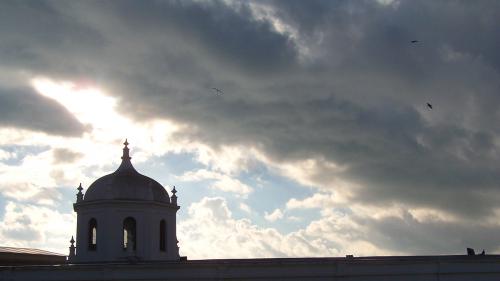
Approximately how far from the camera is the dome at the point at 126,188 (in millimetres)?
40062

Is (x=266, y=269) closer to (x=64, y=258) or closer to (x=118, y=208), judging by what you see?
(x=118, y=208)

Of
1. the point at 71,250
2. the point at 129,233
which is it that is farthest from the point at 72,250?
the point at 129,233

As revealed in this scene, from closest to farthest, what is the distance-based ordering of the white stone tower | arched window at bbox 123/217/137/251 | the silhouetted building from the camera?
the silhouetted building → the white stone tower → arched window at bbox 123/217/137/251

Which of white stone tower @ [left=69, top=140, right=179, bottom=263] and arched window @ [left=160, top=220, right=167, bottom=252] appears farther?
arched window @ [left=160, top=220, right=167, bottom=252]

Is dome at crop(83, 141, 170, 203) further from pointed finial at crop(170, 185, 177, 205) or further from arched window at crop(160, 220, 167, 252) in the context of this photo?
arched window at crop(160, 220, 167, 252)

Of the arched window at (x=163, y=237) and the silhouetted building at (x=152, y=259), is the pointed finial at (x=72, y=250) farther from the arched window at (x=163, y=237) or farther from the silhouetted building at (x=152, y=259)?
the arched window at (x=163, y=237)

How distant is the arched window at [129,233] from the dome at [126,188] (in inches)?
50.5

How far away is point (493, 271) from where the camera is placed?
3569 cm

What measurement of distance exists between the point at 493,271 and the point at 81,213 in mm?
21682

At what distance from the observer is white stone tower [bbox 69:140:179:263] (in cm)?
3947

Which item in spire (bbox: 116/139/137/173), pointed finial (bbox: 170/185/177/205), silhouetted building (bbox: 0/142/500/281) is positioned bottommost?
silhouetted building (bbox: 0/142/500/281)

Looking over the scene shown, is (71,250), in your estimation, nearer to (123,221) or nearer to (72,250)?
(72,250)

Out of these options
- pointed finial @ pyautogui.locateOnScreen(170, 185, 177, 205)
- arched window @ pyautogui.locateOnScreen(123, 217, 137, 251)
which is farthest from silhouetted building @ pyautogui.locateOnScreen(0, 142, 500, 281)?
pointed finial @ pyautogui.locateOnScreen(170, 185, 177, 205)

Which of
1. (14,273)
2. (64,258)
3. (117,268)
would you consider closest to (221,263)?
(117,268)
